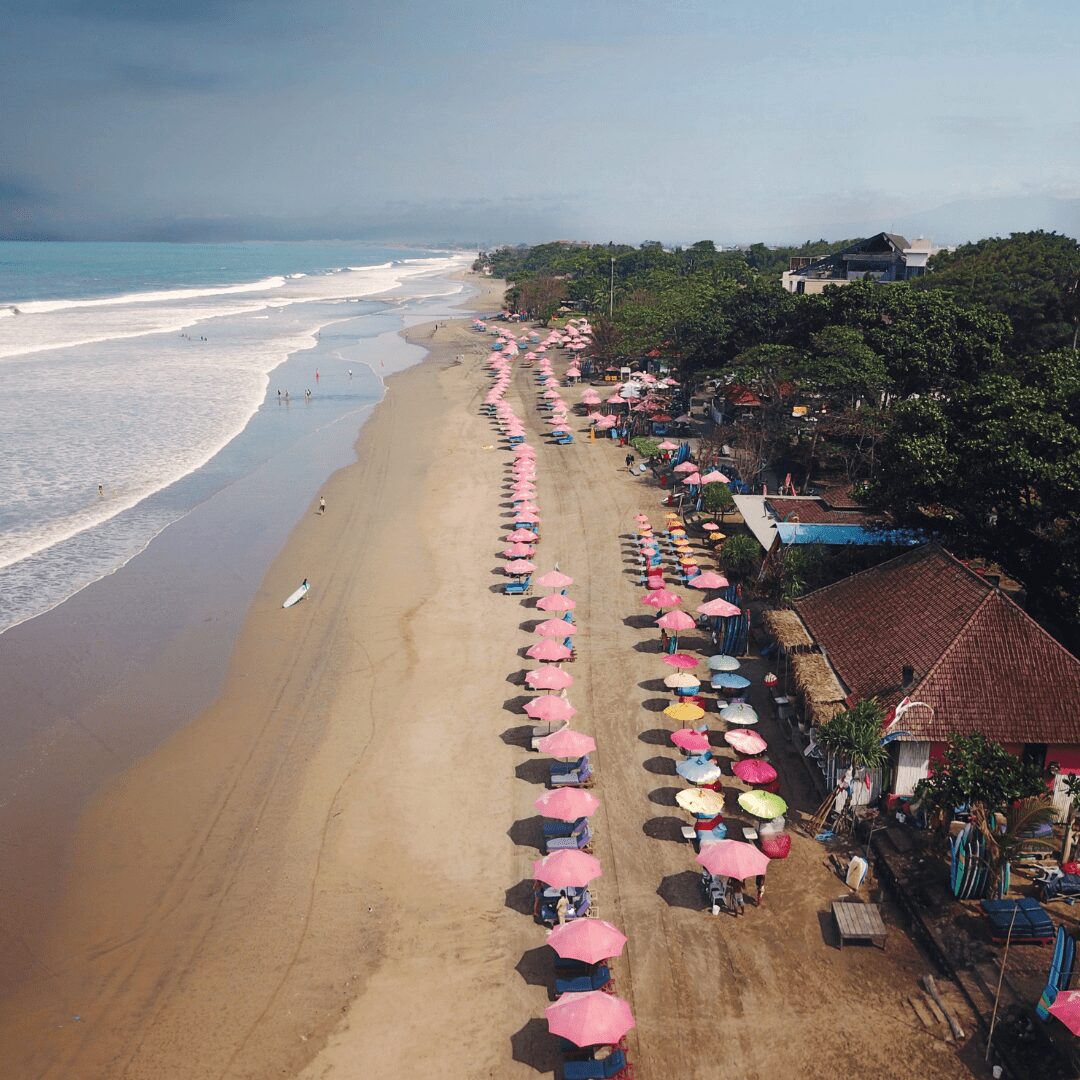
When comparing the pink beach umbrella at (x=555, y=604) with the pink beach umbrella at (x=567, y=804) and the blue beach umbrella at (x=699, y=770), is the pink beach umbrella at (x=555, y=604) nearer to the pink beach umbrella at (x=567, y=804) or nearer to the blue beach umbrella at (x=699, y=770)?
the blue beach umbrella at (x=699, y=770)

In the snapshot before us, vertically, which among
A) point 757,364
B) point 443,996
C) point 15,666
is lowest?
point 443,996

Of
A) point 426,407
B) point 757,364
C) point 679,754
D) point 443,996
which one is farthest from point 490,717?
point 426,407

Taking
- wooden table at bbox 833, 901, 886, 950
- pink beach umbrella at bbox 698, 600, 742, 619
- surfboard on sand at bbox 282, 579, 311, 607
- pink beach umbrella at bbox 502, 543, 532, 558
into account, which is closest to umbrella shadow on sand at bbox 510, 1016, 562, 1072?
wooden table at bbox 833, 901, 886, 950

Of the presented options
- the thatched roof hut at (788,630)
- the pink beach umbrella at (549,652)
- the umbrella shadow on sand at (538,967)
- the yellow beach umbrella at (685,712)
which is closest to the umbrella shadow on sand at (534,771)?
the yellow beach umbrella at (685,712)

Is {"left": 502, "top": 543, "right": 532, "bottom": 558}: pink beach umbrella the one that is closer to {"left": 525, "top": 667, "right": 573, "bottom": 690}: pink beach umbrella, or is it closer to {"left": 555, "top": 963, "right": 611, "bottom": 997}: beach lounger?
{"left": 525, "top": 667, "right": 573, "bottom": 690}: pink beach umbrella

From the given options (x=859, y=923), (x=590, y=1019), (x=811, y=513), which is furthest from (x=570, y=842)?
(x=811, y=513)

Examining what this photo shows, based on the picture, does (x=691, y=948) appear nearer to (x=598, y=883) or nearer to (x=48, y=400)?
(x=598, y=883)

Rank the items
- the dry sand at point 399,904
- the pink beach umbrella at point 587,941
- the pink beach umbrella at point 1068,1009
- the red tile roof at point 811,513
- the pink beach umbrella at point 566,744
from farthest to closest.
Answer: the red tile roof at point 811,513
the pink beach umbrella at point 566,744
the pink beach umbrella at point 587,941
the dry sand at point 399,904
the pink beach umbrella at point 1068,1009
